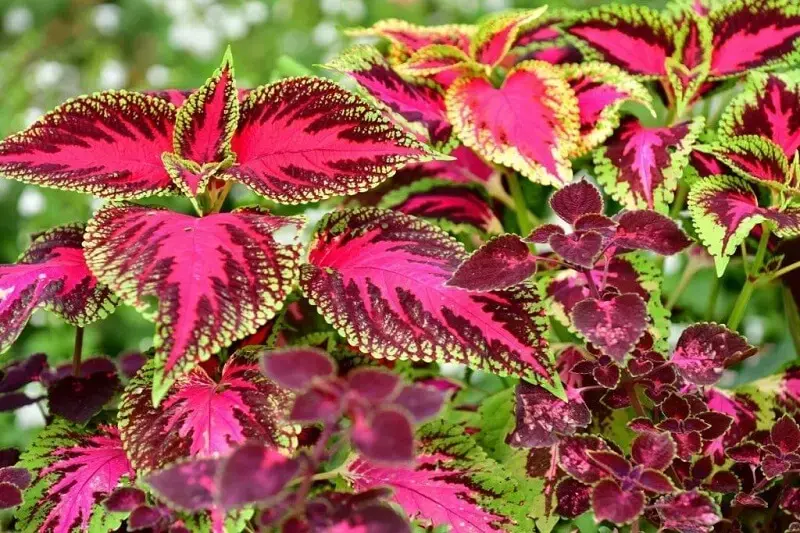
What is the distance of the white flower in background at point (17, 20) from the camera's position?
2738 mm

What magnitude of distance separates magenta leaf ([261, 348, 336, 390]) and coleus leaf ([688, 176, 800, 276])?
310 millimetres

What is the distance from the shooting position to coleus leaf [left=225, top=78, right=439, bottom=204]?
26.8 inches

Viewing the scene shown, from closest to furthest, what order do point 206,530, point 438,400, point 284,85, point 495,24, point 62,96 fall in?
point 438,400
point 206,530
point 284,85
point 495,24
point 62,96

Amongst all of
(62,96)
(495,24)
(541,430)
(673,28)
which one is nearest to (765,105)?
(673,28)

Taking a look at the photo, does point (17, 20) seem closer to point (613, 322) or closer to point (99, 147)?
point (99, 147)

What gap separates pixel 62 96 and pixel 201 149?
198 cm

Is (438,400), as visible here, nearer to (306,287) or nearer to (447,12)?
(306,287)

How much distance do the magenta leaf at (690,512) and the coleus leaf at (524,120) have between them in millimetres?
260

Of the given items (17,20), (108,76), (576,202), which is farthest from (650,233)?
(17,20)

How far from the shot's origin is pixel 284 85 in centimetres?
72

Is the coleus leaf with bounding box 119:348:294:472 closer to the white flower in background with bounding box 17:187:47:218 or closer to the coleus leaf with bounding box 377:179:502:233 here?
the coleus leaf with bounding box 377:179:502:233

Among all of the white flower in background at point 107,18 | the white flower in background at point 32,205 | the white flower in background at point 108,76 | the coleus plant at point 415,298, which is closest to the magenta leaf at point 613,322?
the coleus plant at point 415,298

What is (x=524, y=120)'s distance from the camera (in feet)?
2.56

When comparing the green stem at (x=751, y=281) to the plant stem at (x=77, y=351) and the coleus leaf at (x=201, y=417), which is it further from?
the plant stem at (x=77, y=351)
